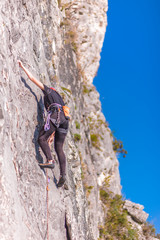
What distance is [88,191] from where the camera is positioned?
13547mm

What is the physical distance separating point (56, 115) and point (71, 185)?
2.98 meters

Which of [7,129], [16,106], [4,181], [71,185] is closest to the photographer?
[4,181]

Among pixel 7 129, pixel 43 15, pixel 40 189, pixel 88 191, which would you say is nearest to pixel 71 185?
pixel 40 189

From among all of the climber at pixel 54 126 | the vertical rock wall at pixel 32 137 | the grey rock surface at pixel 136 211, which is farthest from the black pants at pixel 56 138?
the grey rock surface at pixel 136 211

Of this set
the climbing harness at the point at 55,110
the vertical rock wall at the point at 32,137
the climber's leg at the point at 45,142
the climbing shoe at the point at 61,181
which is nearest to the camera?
the vertical rock wall at the point at 32,137

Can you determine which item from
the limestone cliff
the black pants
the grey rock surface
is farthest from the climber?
the grey rock surface

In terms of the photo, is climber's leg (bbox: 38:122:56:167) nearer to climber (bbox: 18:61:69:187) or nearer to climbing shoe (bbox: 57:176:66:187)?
climber (bbox: 18:61:69:187)

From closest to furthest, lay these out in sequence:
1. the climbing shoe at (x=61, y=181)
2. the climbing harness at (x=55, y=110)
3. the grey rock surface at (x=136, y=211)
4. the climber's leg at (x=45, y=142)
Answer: the climber's leg at (x=45, y=142) < the climbing harness at (x=55, y=110) < the climbing shoe at (x=61, y=181) < the grey rock surface at (x=136, y=211)

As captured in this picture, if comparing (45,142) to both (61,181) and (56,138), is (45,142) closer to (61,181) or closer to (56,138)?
(56,138)

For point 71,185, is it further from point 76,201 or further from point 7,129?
point 7,129

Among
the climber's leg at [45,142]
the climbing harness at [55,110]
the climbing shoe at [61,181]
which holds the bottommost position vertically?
the climbing shoe at [61,181]

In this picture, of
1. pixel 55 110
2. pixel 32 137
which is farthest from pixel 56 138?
pixel 32 137

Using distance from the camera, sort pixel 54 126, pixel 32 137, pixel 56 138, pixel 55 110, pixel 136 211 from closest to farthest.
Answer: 1. pixel 32 137
2. pixel 54 126
3. pixel 55 110
4. pixel 56 138
5. pixel 136 211

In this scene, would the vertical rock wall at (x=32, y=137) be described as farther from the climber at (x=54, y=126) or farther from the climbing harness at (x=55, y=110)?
the climbing harness at (x=55, y=110)
